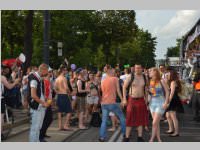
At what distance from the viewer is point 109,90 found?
39.0 feet

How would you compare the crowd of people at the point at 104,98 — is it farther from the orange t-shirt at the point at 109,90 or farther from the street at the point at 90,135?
the street at the point at 90,135

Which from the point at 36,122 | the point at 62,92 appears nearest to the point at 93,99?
the point at 62,92

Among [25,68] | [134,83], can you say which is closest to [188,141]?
[134,83]

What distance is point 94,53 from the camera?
6706 cm

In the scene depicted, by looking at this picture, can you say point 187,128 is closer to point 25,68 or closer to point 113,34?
point 25,68

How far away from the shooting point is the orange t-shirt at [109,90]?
11859mm

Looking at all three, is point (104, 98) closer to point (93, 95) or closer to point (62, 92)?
point (62, 92)

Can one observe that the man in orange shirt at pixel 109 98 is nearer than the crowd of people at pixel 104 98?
No

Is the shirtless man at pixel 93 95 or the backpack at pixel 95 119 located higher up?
the shirtless man at pixel 93 95

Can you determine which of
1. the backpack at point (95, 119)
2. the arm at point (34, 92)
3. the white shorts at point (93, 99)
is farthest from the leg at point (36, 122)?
the white shorts at point (93, 99)

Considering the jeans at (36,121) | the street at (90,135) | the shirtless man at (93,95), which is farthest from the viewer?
the shirtless man at (93,95)

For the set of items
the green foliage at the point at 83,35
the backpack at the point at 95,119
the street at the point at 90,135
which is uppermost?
the green foliage at the point at 83,35

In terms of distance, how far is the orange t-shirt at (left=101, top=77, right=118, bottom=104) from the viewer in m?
11.9

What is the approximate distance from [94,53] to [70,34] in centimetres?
1115
